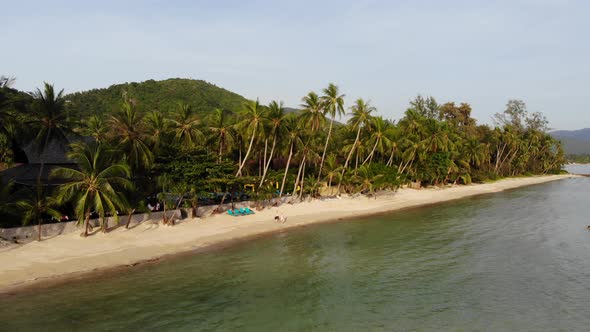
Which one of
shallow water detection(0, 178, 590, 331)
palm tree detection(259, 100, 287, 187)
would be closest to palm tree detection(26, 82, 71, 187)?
shallow water detection(0, 178, 590, 331)

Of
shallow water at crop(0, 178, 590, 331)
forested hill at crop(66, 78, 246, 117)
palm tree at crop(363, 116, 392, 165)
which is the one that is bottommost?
shallow water at crop(0, 178, 590, 331)

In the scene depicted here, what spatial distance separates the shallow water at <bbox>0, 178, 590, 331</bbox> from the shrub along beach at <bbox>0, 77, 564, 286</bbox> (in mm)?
4713

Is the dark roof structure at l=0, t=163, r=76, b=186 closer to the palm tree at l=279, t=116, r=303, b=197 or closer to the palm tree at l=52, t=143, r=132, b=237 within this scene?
the palm tree at l=52, t=143, r=132, b=237

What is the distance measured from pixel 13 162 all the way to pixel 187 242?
29438 millimetres

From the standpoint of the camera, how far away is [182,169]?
1364 inches

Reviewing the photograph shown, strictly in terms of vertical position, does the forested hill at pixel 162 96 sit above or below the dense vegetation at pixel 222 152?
above

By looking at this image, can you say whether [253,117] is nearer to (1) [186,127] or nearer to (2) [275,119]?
(2) [275,119]

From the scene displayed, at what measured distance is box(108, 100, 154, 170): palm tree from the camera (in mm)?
33062

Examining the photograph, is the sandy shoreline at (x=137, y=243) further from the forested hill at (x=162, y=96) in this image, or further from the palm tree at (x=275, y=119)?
the forested hill at (x=162, y=96)

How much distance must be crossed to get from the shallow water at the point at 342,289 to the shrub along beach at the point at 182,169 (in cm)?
471

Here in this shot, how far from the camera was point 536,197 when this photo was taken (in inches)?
2613

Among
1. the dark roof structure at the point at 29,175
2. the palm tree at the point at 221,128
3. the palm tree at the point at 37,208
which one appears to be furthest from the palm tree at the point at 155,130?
the palm tree at the point at 37,208

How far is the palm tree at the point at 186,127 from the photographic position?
1578 inches

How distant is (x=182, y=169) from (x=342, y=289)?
18.9 m
